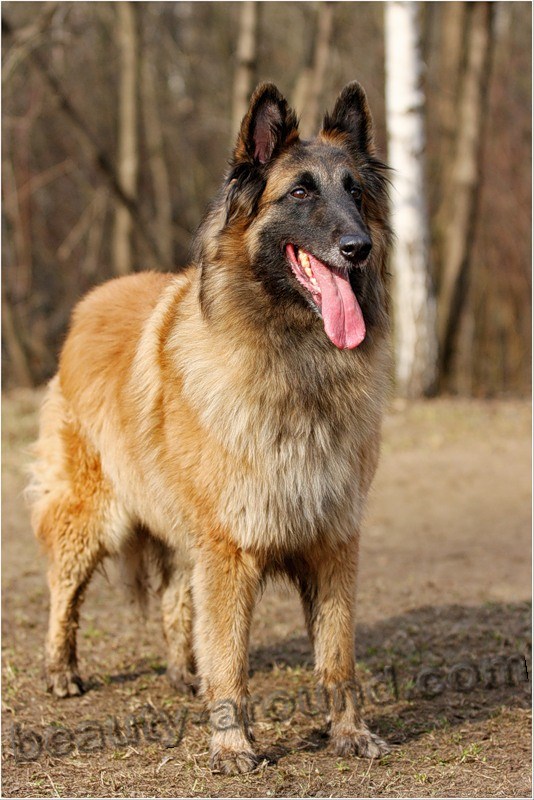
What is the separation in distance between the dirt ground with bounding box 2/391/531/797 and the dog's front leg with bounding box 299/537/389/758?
120 mm

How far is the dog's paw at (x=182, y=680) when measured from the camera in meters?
4.50

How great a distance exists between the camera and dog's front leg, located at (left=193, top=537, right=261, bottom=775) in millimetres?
3594

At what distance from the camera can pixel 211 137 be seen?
20.4m

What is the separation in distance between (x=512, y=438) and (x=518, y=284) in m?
5.26

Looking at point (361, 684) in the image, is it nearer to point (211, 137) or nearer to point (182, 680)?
point (182, 680)

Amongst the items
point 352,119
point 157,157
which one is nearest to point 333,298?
point 352,119

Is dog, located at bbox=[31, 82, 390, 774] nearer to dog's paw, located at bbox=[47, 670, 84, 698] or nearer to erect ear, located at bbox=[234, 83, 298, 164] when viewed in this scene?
erect ear, located at bbox=[234, 83, 298, 164]

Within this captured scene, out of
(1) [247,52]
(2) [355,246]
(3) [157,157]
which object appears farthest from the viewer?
(3) [157,157]

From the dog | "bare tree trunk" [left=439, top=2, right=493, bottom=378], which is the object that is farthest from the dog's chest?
"bare tree trunk" [left=439, top=2, right=493, bottom=378]

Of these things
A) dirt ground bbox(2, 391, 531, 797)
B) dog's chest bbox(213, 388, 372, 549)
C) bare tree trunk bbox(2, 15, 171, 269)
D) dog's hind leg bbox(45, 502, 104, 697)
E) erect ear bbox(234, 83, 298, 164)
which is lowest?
dirt ground bbox(2, 391, 531, 797)

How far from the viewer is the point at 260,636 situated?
17.1ft

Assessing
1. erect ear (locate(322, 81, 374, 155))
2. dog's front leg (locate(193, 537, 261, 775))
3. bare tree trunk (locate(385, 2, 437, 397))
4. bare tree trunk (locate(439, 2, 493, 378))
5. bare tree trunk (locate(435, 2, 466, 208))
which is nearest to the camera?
dog's front leg (locate(193, 537, 261, 775))

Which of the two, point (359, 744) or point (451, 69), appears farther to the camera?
point (451, 69)

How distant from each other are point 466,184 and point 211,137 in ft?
32.5
